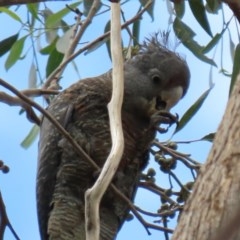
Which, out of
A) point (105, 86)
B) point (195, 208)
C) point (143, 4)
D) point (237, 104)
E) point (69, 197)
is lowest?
point (195, 208)

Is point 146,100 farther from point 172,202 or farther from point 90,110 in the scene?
point 172,202

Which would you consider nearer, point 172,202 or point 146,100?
point 172,202

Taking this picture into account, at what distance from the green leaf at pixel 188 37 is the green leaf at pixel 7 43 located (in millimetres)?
518

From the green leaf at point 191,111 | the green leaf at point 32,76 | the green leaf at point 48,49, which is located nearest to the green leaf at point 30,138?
the green leaf at point 32,76

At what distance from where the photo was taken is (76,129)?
2432 millimetres

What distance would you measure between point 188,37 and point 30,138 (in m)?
0.60

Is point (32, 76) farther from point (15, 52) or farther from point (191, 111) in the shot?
point (191, 111)

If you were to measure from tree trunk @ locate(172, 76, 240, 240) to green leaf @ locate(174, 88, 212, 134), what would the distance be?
46.9 inches

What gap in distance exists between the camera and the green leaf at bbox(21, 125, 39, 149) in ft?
8.56

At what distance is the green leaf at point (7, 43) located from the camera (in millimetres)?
2557

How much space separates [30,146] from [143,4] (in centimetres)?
58

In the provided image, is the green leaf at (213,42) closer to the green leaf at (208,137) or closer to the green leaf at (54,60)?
the green leaf at (208,137)

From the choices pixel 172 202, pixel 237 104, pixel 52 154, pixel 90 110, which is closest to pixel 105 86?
pixel 90 110

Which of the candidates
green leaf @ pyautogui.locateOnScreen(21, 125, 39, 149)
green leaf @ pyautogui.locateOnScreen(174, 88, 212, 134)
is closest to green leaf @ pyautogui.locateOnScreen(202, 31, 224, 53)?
green leaf @ pyautogui.locateOnScreen(174, 88, 212, 134)
